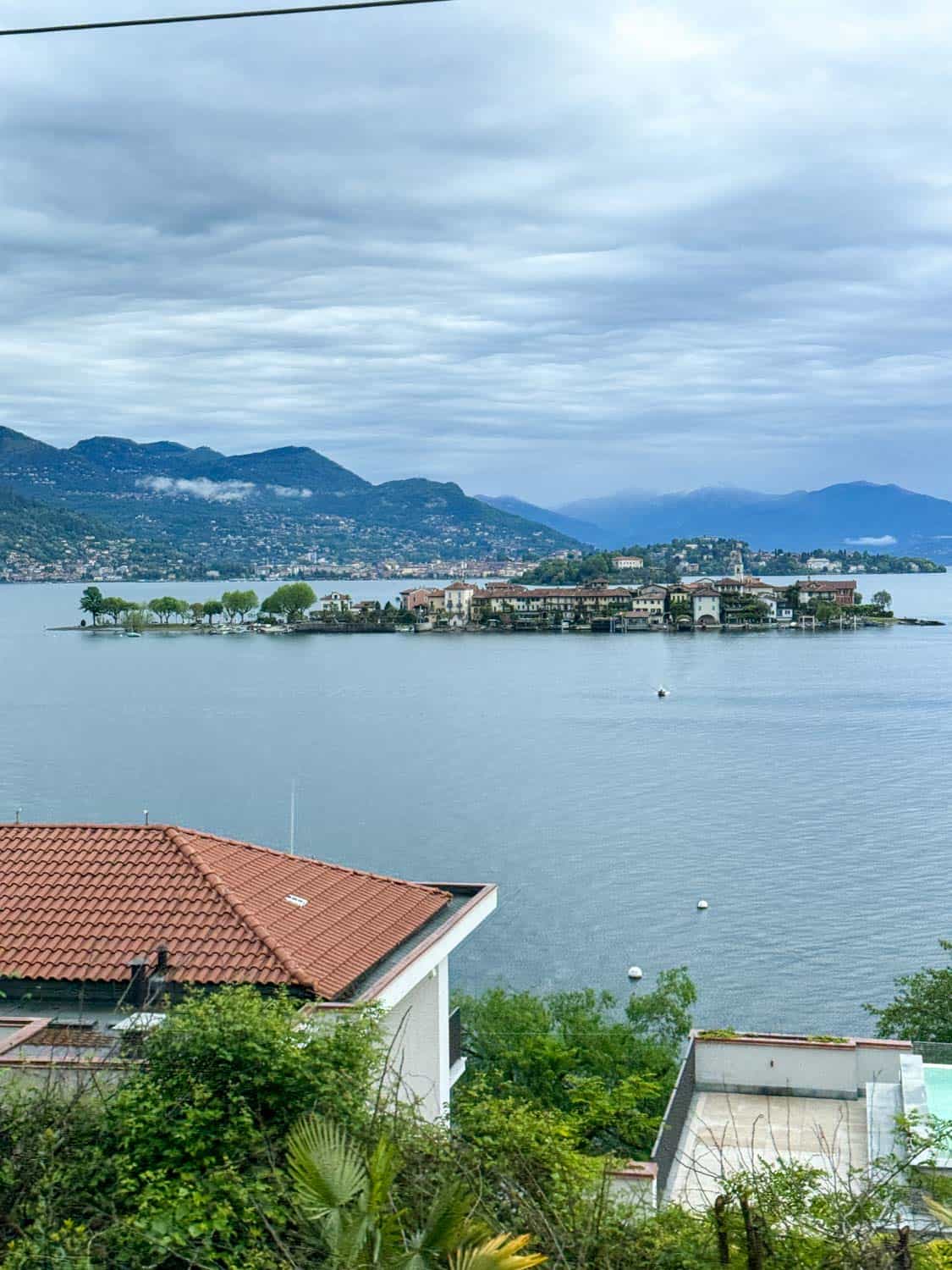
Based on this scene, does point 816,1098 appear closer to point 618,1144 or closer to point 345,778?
point 618,1144

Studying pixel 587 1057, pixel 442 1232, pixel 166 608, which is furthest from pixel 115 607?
pixel 442 1232

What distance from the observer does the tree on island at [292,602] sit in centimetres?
9981

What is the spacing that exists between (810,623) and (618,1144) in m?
89.4

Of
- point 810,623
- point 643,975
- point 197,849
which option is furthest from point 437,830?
point 810,623

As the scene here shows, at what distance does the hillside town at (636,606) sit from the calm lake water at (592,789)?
2661 cm

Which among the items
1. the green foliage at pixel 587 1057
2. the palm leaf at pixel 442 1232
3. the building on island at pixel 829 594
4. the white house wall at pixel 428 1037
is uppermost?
the building on island at pixel 829 594

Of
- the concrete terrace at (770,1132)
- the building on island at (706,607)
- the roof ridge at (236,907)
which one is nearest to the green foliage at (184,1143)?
the roof ridge at (236,907)

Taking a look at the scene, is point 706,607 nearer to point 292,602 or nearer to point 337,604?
point 337,604

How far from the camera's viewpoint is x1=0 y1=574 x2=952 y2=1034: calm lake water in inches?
765

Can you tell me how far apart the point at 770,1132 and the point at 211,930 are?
12.3 ft

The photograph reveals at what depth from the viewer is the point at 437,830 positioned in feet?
92.0

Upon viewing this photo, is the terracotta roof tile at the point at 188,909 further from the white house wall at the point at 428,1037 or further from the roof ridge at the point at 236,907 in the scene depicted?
the white house wall at the point at 428,1037

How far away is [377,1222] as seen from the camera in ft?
12.3

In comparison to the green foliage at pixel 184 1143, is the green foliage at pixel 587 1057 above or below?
below
